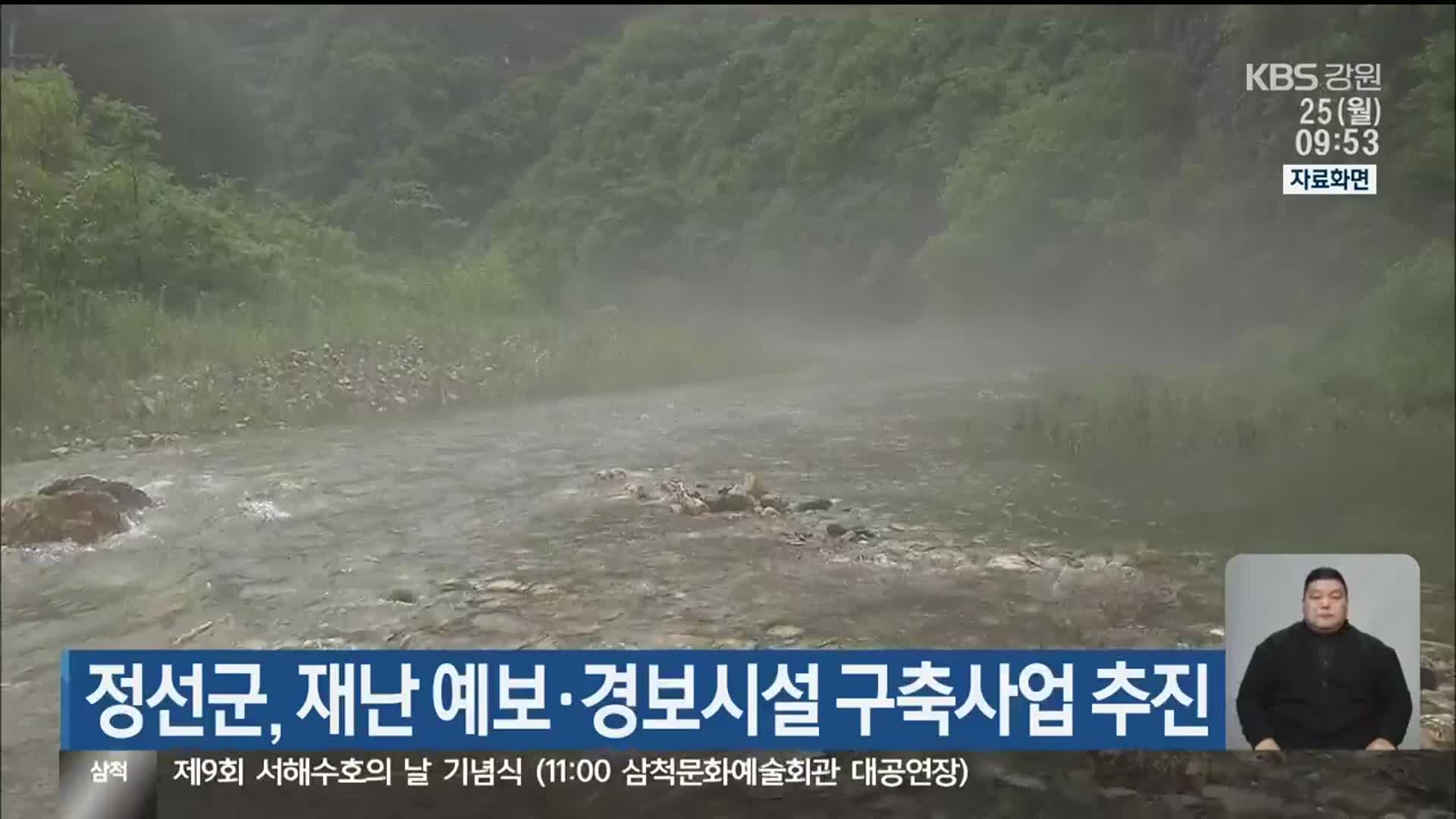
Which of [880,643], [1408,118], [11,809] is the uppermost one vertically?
[1408,118]

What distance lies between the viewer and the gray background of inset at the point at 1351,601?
9.50 ft

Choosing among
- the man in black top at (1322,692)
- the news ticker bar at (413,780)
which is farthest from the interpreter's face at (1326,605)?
the news ticker bar at (413,780)

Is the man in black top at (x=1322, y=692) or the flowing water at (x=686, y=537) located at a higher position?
the flowing water at (x=686, y=537)

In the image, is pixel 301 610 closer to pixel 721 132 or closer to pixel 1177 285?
pixel 721 132

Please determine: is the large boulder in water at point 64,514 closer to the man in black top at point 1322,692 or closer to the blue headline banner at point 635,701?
the blue headline banner at point 635,701

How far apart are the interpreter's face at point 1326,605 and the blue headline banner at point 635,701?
0.37 m

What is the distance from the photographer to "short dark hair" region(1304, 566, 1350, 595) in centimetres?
296

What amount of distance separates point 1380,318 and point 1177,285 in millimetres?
642

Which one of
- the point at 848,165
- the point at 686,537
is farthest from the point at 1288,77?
the point at 686,537

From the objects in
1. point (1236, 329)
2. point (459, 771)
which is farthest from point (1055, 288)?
point (459, 771)

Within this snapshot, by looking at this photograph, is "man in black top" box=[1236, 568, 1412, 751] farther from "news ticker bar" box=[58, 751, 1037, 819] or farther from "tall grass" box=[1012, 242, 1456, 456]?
"news ticker bar" box=[58, 751, 1037, 819]

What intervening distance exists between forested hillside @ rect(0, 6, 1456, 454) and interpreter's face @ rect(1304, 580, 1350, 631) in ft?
2.30

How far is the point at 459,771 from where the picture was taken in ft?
8.90

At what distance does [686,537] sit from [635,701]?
18.6 inches
